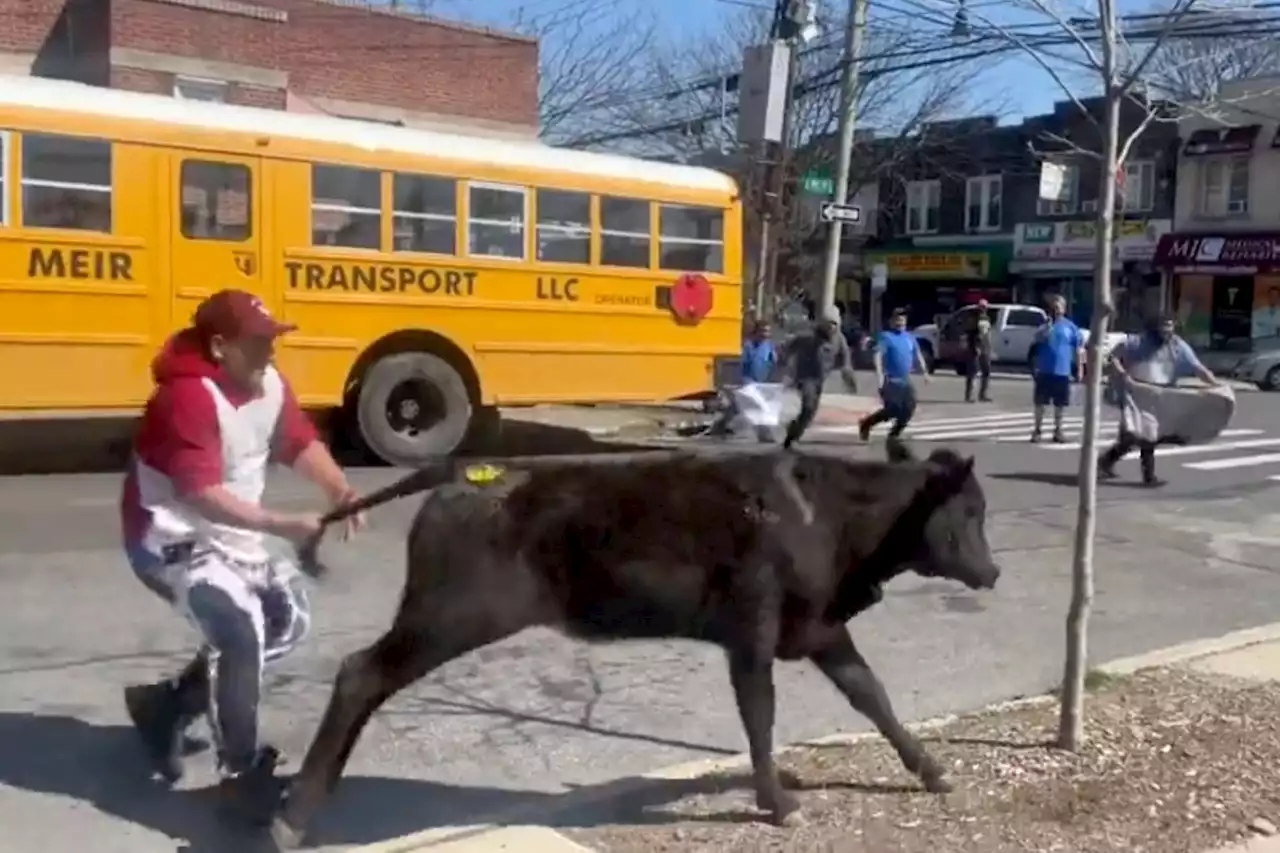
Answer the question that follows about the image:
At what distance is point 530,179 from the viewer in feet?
45.8

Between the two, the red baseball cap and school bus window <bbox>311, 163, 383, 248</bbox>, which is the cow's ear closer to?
the red baseball cap

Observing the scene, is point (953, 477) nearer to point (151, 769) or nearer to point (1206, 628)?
point (151, 769)

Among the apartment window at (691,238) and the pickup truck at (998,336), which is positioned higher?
the apartment window at (691,238)

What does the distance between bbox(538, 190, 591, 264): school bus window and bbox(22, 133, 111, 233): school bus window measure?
12.6 ft

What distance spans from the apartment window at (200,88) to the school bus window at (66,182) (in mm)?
10440

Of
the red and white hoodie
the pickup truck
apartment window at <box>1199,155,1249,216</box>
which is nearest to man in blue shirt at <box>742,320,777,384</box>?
the red and white hoodie

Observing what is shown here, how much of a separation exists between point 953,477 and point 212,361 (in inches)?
88.8

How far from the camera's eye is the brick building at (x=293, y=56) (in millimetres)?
21703

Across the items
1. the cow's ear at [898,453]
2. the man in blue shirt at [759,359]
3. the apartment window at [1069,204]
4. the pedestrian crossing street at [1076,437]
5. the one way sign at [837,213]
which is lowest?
the pedestrian crossing street at [1076,437]

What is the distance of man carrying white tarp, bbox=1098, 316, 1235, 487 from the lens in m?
13.8

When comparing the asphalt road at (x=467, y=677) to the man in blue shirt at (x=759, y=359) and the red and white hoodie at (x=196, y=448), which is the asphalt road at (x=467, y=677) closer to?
the red and white hoodie at (x=196, y=448)

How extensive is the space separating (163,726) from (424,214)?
8730 mm

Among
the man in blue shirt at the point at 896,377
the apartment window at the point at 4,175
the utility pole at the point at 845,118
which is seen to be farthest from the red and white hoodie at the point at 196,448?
the utility pole at the point at 845,118

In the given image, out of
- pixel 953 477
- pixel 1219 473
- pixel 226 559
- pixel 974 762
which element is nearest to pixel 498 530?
pixel 226 559
